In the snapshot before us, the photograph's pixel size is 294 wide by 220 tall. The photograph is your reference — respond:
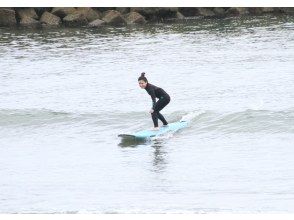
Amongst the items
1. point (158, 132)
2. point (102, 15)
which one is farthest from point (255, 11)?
point (158, 132)

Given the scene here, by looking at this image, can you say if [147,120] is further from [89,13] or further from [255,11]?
[255,11]

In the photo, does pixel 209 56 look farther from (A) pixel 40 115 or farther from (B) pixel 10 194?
(B) pixel 10 194

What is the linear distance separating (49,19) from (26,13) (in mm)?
1640

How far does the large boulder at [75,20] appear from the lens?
1701 inches

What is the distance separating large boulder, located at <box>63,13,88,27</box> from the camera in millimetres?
43213

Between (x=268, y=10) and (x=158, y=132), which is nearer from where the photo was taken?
(x=158, y=132)

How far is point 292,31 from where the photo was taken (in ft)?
124

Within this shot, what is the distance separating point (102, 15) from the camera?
1751 inches

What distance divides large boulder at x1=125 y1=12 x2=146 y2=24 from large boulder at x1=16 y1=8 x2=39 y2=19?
613 centimetres

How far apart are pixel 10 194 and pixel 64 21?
105 feet

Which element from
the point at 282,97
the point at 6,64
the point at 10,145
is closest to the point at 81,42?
the point at 6,64

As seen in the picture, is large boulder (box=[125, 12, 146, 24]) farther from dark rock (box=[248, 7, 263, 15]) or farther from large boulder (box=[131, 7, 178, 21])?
dark rock (box=[248, 7, 263, 15])

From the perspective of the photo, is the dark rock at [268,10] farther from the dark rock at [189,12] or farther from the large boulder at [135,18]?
the large boulder at [135,18]

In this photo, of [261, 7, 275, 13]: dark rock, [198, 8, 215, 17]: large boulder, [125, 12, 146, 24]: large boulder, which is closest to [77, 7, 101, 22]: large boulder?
[125, 12, 146, 24]: large boulder
